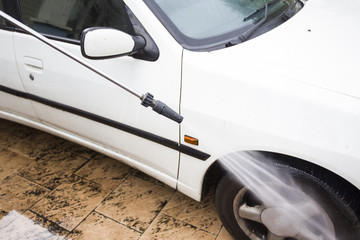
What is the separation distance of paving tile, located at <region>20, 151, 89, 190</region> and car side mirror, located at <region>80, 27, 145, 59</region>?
1.38 m

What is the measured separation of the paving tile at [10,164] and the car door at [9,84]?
0.39m

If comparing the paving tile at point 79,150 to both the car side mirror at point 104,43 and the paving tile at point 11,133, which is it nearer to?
the paving tile at point 11,133

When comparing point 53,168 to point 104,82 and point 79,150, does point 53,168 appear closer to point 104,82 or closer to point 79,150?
point 79,150

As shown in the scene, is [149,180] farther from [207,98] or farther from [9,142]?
[9,142]

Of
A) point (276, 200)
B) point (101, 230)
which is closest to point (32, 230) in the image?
point (101, 230)

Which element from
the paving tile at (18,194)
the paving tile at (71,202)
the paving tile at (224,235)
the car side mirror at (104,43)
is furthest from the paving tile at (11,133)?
the paving tile at (224,235)

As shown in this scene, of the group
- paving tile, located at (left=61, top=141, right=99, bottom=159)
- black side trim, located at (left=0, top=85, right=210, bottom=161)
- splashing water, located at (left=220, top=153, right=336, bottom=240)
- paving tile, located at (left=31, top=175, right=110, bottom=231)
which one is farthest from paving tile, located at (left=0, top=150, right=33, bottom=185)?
splashing water, located at (left=220, top=153, right=336, bottom=240)

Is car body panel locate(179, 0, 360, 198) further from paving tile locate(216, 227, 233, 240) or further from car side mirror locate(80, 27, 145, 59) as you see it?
paving tile locate(216, 227, 233, 240)

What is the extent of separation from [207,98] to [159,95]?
0.27 metres

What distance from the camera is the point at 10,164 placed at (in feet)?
9.12

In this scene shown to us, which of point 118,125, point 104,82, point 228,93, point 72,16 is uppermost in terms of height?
point 72,16

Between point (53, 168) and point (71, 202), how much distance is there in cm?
47

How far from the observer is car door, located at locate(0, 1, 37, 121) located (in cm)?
222

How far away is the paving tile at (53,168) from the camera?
2578mm
